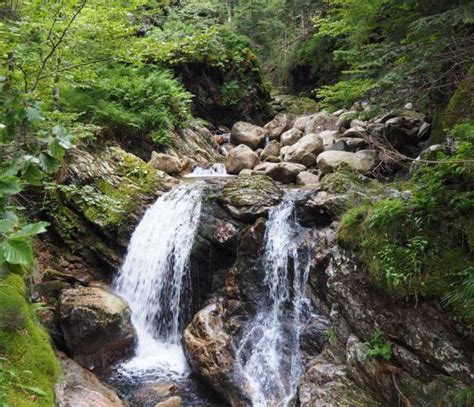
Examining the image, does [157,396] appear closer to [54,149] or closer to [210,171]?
[54,149]

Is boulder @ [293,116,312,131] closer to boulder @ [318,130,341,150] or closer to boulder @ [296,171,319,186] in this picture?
boulder @ [318,130,341,150]

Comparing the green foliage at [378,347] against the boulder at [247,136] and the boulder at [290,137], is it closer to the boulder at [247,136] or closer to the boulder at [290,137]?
the boulder at [290,137]

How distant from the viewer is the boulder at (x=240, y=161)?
40.8 ft

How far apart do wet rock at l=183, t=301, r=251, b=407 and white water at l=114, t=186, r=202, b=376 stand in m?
0.69

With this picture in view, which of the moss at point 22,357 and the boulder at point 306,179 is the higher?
the moss at point 22,357

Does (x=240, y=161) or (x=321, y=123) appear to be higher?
(x=240, y=161)

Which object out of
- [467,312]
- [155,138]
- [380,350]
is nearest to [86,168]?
[155,138]

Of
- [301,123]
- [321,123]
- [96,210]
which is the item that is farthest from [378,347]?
[301,123]

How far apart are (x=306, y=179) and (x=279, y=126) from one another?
5.70 metres

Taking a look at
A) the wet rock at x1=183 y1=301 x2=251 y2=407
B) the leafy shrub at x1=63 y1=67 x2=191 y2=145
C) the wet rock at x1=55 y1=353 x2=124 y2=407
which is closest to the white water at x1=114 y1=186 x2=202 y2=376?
the wet rock at x1=183 y1=301 x2=251 y2=407

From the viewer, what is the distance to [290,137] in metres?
14.2

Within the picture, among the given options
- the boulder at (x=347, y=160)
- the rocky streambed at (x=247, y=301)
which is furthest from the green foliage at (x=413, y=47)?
the boulder at (x=347, y=160)

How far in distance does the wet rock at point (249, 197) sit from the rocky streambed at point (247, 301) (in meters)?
0.03

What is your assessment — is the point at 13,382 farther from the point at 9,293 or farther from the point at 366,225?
the point at 366,225
